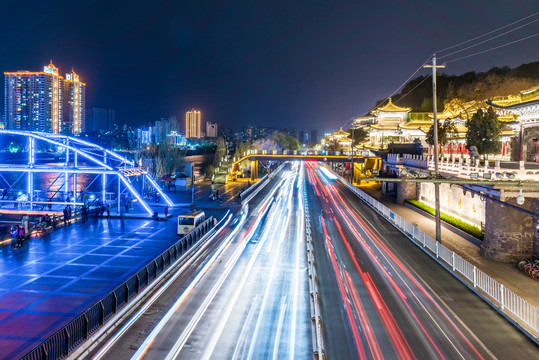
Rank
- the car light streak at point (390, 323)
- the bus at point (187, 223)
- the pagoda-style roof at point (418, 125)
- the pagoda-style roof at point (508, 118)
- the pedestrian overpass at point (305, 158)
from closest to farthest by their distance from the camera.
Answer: the car light streak at point (390, 323)
the bus at point (187, 223)
the pagoda-style roof at point (508, 118)
the pedestrian overpass at point (305, 158)
the pagoda-style roof at point (418, 125)

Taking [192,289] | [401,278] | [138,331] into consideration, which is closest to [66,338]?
[138,331]

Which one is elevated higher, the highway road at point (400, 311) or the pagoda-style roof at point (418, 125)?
the pagoda-style roof at point (418, 125)

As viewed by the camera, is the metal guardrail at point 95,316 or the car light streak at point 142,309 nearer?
the metal guardrail at point 95,316

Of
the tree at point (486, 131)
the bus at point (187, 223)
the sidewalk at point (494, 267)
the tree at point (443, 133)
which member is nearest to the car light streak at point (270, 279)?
the bus at point (187, 223)

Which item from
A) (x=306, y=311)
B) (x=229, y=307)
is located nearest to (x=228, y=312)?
(x=229, y=307)

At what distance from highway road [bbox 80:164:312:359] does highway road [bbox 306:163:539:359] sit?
4.28ft

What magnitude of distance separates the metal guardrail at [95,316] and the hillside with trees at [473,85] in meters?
81.7

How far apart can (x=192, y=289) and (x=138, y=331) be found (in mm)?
3964

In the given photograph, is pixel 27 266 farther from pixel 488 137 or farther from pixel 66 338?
pixel 488 137

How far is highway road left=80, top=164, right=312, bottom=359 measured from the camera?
37.8 ft

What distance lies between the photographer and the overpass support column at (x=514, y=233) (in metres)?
20.6

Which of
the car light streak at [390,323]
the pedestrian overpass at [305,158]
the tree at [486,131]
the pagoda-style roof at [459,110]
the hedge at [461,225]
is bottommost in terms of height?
the car light streak at [390,323]

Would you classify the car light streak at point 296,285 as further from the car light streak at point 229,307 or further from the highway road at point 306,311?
the car light streak at point 229,307

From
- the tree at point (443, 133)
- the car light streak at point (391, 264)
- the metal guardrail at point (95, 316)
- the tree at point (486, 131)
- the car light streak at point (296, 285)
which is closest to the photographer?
the metal guardrail at point (95, 316)
